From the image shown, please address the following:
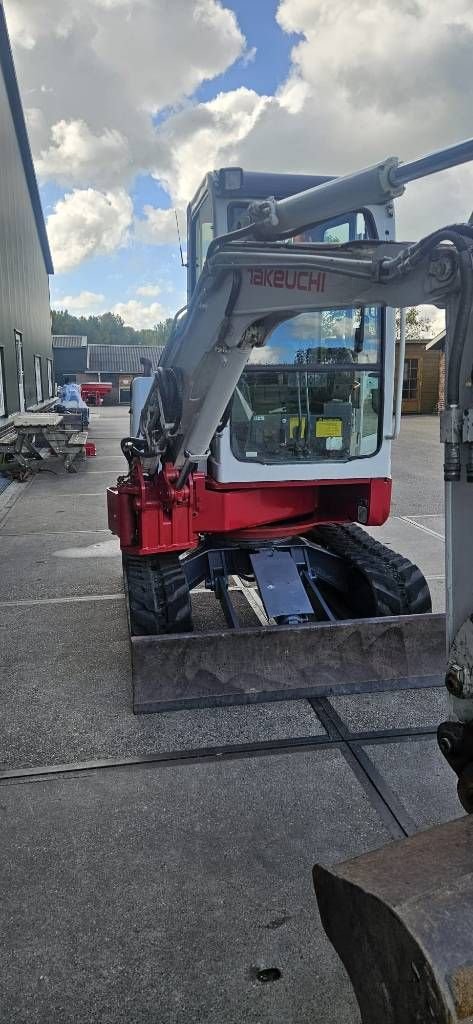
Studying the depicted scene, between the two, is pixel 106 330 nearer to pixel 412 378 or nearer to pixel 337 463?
pixel 412 378

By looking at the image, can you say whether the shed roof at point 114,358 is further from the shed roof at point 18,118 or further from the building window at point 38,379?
the building window at point 38,379

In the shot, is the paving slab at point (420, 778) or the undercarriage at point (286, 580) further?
the undercarriage at point (286, 580)

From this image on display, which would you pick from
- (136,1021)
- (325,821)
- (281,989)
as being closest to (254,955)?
(281,989)

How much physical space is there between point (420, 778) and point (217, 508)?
1990 millimetres

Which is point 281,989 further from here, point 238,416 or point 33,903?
point 238,416

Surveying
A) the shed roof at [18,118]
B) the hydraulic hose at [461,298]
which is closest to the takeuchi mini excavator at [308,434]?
the hydraulic hose at [461,298]

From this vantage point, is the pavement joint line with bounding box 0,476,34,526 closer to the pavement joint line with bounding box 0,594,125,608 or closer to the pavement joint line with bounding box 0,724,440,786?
the pavement joint line with bounding box 0,594,125,608

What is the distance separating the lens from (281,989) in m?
2.11

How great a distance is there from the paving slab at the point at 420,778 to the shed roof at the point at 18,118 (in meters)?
19.2

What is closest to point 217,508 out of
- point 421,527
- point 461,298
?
point 461,298

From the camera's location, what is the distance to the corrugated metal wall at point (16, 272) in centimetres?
1521

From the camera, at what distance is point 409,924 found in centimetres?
138

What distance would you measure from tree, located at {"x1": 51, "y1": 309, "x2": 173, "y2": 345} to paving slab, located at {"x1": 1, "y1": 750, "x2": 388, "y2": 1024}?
96.0m

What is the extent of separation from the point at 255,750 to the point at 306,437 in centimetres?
197
